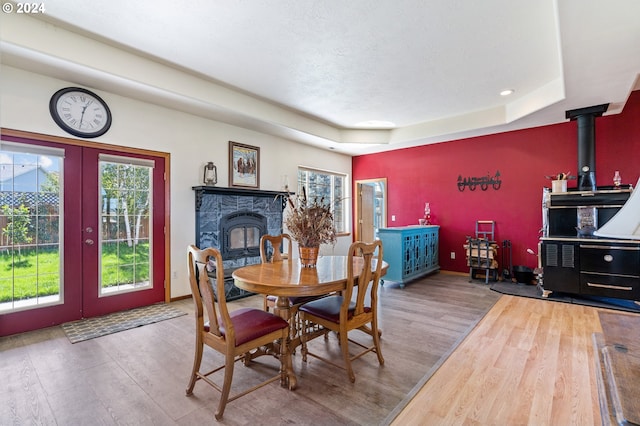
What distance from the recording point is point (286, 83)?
13.3ft

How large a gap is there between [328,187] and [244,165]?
2.44 metres

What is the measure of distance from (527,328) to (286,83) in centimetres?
402

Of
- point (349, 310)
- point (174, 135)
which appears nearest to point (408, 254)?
point (349, 310)

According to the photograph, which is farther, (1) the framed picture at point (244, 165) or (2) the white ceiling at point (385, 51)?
(1) the framed picture at point (244, 165)

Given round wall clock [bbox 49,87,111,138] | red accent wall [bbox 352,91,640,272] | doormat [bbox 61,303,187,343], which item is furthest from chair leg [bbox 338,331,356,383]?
red accent wall [bbox 352,91,640,272]

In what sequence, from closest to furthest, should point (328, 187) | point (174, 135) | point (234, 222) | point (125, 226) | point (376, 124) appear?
point (125, 226)
point (174, 135)
point (234, 222)
point (376, 124)
point (328, 187)

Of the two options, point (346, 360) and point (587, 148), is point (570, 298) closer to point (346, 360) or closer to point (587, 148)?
point (587, 148)

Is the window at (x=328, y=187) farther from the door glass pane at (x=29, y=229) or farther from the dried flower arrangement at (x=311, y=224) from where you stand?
the door glass pane at (x=29, y=229)

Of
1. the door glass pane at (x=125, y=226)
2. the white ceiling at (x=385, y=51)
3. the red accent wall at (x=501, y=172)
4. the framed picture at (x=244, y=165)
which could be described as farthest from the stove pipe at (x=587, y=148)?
the door glass pane at (x=125, y=226)

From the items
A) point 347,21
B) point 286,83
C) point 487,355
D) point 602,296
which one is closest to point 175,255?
point 286,83

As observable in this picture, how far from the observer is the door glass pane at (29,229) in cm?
309

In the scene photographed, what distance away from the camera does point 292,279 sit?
216cm

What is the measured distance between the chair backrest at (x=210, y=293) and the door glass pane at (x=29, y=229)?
2.39 m

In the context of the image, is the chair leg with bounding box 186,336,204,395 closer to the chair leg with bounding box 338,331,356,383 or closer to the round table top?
the round table top
